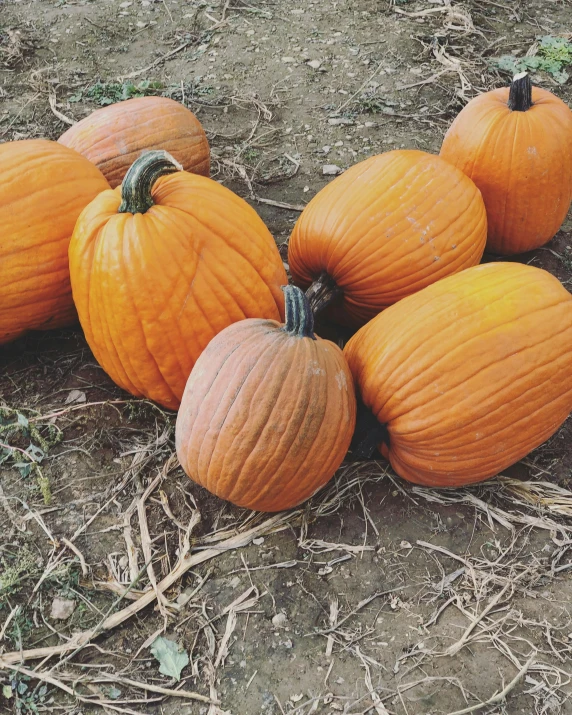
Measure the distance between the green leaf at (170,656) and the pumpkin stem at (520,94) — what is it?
2.75 metres

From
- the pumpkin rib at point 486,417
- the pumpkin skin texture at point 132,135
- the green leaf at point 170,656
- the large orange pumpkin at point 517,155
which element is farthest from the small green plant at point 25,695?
the large orange pumpkin at point 517,155

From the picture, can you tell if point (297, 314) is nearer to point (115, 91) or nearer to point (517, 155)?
point (517, 155)

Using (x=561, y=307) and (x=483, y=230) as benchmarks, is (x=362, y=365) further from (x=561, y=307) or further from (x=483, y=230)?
(x=483, y=230)

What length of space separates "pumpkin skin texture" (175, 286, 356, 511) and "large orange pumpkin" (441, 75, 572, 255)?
4.79ft

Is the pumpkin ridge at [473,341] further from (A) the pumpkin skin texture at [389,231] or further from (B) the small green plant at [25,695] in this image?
(B) the small green plant at [25,695]

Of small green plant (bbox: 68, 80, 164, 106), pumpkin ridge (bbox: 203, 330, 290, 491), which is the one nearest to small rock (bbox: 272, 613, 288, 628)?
pumpkin ridge (bbox: 203, 330, 290, 491)

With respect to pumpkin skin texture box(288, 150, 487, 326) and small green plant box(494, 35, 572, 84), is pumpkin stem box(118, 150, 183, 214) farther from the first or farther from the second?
small green plant box(494, 35, 572, 84)

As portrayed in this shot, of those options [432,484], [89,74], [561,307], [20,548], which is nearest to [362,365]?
[432,484]

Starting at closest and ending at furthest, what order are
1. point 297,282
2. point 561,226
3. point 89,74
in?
point 297,282 → point 561,226 → point 89,74

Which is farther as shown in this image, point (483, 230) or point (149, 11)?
point (149, 11)

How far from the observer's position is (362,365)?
2578 millimetres

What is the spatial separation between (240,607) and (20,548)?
0.81 metres

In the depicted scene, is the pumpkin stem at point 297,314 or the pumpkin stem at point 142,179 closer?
the pumpkin stem at point 297,314

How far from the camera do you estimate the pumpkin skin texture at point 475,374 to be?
236 cm
